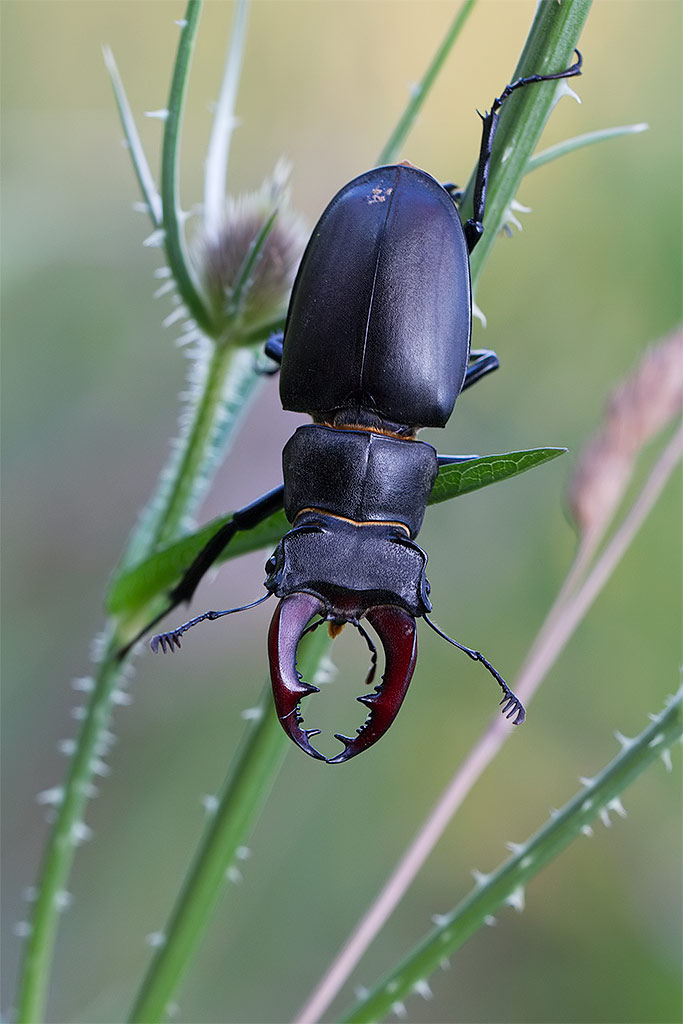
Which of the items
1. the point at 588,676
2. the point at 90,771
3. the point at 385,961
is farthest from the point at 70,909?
the point at 90,771

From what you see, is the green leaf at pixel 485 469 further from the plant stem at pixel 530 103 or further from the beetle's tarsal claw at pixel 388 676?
the plant stem at pixel 530 103

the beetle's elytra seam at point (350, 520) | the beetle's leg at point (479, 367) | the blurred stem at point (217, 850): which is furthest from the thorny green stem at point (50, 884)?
the beetle's leg at point (479, 367)

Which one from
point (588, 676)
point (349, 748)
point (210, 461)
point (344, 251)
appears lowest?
point (349, 748)

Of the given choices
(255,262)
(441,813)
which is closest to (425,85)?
(255,262)

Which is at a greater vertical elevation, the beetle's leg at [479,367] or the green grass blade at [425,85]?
the green grass blade at [425,85]

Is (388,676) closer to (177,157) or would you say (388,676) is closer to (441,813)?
(441,813)

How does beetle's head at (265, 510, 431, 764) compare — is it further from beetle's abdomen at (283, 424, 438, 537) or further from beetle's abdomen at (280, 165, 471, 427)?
beetle's abdomen at (280, 165, 471, 427)

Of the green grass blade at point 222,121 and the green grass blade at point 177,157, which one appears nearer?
the green grass blade at point 177,157

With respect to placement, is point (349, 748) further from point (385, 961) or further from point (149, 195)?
point (385, 961)
